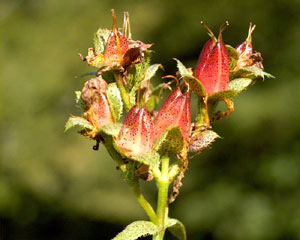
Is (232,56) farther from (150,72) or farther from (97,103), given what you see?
(97,103)

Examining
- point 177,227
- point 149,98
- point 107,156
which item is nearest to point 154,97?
point 149,98

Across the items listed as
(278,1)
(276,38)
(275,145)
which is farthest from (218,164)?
(278,1)

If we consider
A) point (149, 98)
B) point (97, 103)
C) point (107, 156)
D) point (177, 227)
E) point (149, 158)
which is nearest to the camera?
point (149, 158)

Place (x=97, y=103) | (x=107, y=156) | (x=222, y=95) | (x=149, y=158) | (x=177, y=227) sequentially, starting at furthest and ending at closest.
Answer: (x=107, y=156), (x=177, y=227), (x=222, y=95), (x=97, y=103), (x=149, y=158)

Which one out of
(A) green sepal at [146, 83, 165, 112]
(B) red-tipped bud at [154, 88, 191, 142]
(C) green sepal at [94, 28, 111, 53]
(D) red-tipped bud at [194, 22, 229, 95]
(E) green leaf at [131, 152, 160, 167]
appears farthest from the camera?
(A) green sepal at [146, 83, 165, 112]

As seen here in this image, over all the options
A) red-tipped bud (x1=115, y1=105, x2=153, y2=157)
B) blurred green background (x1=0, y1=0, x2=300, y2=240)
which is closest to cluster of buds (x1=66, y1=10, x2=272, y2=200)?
red-tipped bud (x1=115, y1=105, x2=153, y2=157)

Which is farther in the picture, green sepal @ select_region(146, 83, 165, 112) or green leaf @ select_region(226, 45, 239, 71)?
green sepal @ select_region(146, 83, 165, 112)

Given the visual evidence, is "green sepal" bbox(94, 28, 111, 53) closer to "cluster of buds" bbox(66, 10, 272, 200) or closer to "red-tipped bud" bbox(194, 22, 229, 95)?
"cluster of buds" bbox(66, 10, 272, 200)
